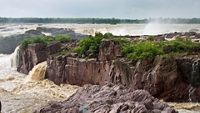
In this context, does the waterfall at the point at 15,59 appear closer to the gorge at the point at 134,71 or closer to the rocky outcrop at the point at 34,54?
the rocky outcrop at the point at 34,54

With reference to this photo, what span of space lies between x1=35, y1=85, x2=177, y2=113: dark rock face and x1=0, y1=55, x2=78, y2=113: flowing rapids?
13.2m

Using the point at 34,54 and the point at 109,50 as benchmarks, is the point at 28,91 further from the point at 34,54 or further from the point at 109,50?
the point at 34,54

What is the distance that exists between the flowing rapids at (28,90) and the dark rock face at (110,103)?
43.2 feet

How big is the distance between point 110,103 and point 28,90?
35886 millimetres

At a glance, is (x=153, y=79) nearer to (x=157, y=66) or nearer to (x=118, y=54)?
(x=157, y=66)

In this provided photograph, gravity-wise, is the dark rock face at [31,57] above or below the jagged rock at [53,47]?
below

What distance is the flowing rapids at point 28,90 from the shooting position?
2010 inches

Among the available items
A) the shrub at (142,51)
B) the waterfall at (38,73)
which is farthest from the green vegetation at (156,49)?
the waterfall at (38,73)

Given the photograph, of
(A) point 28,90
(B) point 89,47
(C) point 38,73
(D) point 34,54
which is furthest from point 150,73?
(D) point 34,54

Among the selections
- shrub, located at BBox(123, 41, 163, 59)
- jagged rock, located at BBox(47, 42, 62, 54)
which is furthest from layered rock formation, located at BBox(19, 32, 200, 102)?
jagged rock, located at BBox(47, 42, 62, 54)

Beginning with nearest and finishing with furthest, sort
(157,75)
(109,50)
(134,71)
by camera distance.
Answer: (157,75)
(134,71)
(109,50)

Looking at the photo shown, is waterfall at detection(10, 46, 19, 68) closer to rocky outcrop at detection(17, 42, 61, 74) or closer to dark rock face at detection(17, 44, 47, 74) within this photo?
dark rock face at detection(17, 44, 47, 74)

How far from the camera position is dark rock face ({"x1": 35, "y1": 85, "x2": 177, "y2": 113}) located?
2986 cm

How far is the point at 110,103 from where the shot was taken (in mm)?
31688
